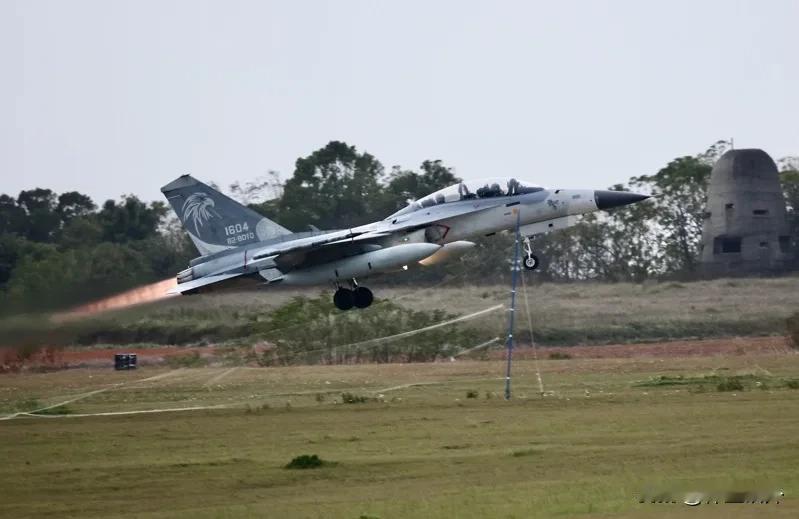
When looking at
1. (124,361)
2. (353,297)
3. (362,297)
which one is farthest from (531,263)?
(124,361)

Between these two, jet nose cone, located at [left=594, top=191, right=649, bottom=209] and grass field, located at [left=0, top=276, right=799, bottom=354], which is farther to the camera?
grass field, located at [left=0, top=276, right=799, bottom=354]

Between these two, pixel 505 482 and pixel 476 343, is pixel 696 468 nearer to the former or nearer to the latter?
pixel 505 482

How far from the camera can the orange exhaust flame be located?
103 feet

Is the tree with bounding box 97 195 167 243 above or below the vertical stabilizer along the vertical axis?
above

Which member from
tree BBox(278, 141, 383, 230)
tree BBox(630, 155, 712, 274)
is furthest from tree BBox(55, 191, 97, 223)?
tree BBox(630, 155, 712, 274)

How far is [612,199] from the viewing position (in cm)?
3228

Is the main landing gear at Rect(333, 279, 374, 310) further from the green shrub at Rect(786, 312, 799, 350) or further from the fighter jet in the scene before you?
the green shrub at Rect(786, 312, 799, 350)

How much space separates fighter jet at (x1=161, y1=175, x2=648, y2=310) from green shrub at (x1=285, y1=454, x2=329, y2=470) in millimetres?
12097

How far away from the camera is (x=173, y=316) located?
40469mm

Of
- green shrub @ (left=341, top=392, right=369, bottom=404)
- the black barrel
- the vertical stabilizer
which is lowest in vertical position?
green shrub @ (left=341, top=392, right=369, bottom=404)

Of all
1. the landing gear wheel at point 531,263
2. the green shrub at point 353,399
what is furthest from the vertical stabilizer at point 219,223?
the green shrub at point 353,399

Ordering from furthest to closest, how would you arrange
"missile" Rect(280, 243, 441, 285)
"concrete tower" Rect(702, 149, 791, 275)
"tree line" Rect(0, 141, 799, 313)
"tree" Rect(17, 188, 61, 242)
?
"tree" Rect(17, 188, 61, 242) < "concrete tower" Rect(702, 149, 791, 275) < "tree line" Rect(0, 141, 799, 313) < "missile" Rect(280, 243, 441, 285)

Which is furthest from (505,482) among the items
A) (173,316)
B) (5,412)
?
(173,316)

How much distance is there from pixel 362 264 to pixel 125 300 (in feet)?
18.3
